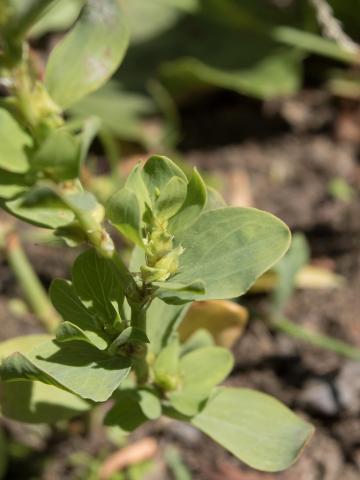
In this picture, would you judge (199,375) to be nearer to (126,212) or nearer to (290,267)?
Answer: (126,212)

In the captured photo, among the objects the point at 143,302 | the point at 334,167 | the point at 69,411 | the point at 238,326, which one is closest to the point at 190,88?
the point at 334,167

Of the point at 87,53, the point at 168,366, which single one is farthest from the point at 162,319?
the point at 87,53

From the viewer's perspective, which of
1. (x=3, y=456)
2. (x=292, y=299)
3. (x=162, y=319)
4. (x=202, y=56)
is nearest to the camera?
(x=162, y=319)

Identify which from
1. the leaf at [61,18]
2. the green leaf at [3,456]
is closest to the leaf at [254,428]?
the green leaf at [3,456]

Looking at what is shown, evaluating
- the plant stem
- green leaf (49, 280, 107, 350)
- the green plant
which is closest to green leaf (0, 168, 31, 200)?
the green plant

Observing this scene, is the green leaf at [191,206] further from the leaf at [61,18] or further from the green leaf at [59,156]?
the leaf at [61,18]

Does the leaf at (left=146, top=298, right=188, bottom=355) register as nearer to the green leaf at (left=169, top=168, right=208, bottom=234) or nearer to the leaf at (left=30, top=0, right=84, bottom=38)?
the green leaf at (left=169, top=168, right=208, bottom=234)

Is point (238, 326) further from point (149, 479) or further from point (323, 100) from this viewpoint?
point (323, 100)
